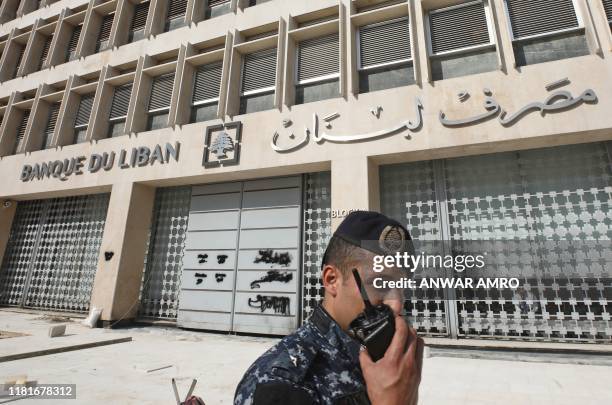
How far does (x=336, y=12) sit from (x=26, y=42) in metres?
14.0

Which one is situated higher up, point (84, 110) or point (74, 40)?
point (74, 40)

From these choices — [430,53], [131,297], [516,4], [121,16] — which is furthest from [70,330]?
[516,4]

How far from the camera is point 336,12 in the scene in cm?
851

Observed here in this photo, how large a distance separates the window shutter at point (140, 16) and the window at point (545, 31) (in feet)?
36.9

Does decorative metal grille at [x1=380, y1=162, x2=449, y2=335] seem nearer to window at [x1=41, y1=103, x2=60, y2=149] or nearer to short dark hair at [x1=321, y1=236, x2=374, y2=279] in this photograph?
short dark hair at [x1=321, y1=236, x2=374, y2=279]

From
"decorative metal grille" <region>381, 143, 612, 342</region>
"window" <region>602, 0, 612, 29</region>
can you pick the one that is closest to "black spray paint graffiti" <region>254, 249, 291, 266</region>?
"decorative metal grille" <region>381, 143, 612, 342</region>

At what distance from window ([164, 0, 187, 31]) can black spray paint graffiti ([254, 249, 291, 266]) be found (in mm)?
8066

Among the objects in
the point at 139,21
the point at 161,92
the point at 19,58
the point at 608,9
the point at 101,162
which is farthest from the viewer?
the point at 19,58

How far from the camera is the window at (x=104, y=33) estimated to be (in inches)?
468

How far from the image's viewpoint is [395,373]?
0.88 metres

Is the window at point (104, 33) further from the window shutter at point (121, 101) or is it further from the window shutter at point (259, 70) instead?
the window shutter at point (259, 70)

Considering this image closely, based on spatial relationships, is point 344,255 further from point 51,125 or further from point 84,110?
point 51,125

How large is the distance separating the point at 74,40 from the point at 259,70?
895 centimetres

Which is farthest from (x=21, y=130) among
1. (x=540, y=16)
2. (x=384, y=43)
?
(x=540, y=16)
